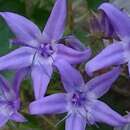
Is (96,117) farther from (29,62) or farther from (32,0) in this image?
(32,0)

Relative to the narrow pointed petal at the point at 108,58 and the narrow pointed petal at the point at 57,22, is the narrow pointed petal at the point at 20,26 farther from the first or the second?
the narrow pointed petal at the point at 108,58

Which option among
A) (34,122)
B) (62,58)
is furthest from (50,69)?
(34,122)

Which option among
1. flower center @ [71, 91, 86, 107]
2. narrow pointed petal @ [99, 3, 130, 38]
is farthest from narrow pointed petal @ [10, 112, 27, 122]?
narrow pointed petal @ [99, 3, 130, 38]

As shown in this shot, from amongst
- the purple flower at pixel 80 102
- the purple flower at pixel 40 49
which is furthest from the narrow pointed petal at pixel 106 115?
the purple flower at pixel 40 49

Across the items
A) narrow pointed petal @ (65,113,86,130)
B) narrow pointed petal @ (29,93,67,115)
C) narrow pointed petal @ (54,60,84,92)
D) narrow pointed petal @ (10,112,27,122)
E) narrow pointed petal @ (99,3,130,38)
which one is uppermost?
narrow pointed petal @ (99,3,130,38)

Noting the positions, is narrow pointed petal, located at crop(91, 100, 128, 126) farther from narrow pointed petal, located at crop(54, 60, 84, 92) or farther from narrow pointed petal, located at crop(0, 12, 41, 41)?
narrow pointed petal, located at crop(0, 12, 41, 41)

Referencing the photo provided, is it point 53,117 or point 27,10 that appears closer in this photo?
point 53,117

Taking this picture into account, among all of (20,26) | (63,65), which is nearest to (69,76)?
(63,65)
